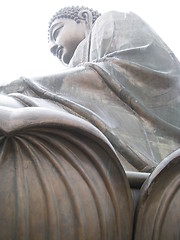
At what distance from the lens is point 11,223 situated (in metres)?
1.83

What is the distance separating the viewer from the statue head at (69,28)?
4.84 meters

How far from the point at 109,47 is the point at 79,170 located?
2.20 meters

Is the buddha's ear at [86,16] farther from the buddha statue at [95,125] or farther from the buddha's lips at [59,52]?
the buddha's lips at [59,52]

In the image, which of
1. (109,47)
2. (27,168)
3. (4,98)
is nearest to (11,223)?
(27,168)

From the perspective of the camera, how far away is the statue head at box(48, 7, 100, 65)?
15.9 ft

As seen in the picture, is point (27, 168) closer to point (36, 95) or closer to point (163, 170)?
point (163, 170)

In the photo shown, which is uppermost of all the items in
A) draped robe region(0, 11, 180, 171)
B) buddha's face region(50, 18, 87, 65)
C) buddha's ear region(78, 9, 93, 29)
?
buddha's ear region(78, 9, 93, 29)

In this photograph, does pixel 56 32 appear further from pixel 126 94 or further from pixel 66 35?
pixel 126 94

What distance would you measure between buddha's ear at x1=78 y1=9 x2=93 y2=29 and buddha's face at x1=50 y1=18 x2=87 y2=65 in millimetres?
44

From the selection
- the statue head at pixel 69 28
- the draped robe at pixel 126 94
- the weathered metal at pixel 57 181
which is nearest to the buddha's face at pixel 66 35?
the statue head at pixel 69 28

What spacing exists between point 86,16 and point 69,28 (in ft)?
0.80

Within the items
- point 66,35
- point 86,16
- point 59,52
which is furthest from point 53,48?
point 86,16

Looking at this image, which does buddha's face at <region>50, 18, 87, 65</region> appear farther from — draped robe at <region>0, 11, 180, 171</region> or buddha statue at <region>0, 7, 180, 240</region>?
draped robe at <region>0, 11, 180, 171</region>

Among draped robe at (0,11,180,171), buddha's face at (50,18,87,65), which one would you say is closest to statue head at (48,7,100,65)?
buddha's face at (50,18,87,65)
